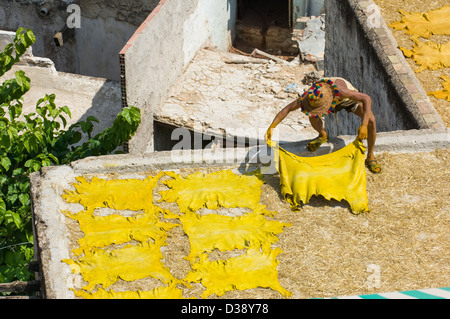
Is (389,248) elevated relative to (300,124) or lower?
elevated

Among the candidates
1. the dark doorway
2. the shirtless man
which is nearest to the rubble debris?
the dark doorway

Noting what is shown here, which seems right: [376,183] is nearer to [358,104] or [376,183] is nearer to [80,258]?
[358,104]

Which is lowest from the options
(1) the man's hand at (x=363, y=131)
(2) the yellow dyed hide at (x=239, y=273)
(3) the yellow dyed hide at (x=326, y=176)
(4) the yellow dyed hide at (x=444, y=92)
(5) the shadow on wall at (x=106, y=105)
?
(5) the shadow on wall at (x=106, y=105)

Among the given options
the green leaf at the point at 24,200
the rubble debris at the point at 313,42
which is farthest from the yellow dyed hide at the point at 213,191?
the rubble debris at the point at 313,42

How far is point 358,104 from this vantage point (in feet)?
24.7

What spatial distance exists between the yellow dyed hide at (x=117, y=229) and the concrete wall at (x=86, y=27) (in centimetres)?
823

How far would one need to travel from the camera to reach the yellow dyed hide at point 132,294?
566 centimetres

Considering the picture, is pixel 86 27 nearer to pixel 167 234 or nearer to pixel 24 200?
pixel 24 200

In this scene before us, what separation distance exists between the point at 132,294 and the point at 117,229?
88 centimetres

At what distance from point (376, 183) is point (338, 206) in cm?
53

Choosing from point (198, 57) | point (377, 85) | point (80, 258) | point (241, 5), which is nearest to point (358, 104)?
point (377, 85)

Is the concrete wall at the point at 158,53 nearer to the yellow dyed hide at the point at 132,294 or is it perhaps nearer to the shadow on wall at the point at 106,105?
the shadow on wall at the point at 106,105

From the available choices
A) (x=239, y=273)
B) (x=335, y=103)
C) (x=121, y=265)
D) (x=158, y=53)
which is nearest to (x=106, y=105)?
(x=158, y=53)

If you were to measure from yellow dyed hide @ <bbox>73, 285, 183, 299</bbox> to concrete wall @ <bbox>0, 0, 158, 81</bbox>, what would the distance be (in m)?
9.20
